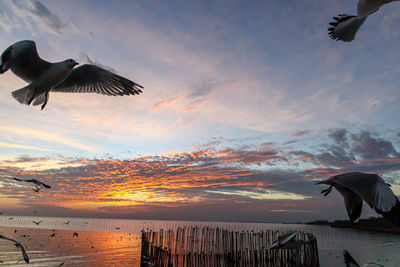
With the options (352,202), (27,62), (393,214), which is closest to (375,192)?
(393,214)

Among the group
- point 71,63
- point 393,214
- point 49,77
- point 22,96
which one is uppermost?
point 71,63

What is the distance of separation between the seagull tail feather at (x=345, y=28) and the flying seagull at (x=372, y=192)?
1.95 meters

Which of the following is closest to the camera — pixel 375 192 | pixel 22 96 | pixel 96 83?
pixel 375 192

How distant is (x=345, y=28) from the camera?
3.64 metres

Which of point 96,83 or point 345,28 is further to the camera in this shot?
point 96,83

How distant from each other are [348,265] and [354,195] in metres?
1.00

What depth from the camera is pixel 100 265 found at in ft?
55.5

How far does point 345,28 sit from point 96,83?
14.9 feet

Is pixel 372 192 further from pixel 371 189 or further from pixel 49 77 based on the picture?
pixel 49 77

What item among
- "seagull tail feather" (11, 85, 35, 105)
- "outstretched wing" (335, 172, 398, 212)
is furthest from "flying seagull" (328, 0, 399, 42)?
"seagull tail feather" (11, 85, 35, 105)

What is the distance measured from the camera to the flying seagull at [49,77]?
4.33 meters

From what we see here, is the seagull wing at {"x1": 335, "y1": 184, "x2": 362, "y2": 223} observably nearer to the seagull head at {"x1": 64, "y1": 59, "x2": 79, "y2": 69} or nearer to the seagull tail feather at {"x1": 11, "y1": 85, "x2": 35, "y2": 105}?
the seagull head at {"x1": 64, "y1": 59, "x2": 79, "y2": 69}

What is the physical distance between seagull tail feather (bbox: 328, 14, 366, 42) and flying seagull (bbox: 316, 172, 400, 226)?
1951 mm

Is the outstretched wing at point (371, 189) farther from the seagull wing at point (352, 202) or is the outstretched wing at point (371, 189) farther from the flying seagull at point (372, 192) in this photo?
the seagull wing at point (352, 202)
